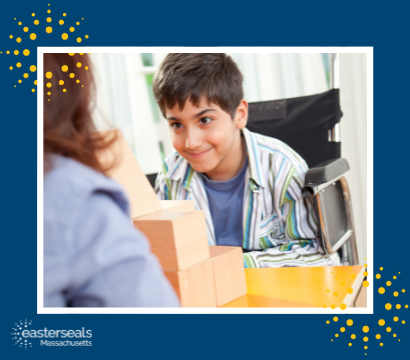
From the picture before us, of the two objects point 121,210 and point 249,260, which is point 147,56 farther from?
point 121,210

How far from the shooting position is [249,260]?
1062 mm

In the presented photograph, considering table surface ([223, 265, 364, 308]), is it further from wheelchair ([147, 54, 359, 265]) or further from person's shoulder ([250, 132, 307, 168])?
person's shoulder ([250, 132, 307, 168])

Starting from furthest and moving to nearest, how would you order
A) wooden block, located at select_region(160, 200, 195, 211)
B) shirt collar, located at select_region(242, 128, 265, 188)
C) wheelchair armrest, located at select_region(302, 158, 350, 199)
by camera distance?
shirt collar, located at select_region(242, 128, 265, 188) → wheelchair armrest, located at select_region(302, 158, 350, 199) → wooden block, located at select_region(160, 200, 195, 211)

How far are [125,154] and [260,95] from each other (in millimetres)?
1382

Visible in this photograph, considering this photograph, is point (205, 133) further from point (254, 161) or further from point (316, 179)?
point (316, 179)

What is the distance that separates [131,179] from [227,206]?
25.3 inches

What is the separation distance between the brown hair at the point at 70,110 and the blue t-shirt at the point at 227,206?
2.75 ft

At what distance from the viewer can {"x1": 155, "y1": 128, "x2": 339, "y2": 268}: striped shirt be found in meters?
1.15

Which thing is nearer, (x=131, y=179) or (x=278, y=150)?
(x=131, y=179)

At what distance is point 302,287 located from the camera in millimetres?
742

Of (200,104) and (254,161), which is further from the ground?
(200,104)

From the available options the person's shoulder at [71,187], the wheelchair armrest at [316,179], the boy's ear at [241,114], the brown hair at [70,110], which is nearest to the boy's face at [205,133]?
the boy's ear at [241,114]

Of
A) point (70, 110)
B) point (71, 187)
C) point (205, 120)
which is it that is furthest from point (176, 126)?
point (71, 187)

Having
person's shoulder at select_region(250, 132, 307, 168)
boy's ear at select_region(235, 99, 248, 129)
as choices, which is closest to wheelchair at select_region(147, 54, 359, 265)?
person's shoulder at select_region(250, 132, 307, 168)
